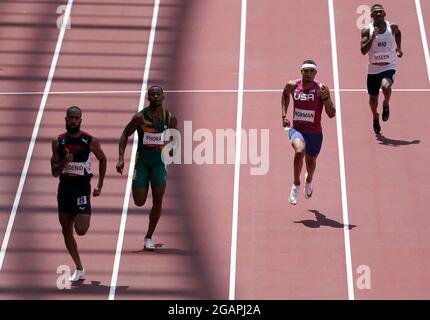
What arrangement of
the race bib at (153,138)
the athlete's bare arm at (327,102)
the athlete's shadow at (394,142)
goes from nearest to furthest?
the race bib at (153,138) → the athlete's bare arm at (327,102) → the athlete's shadow at (394,142)

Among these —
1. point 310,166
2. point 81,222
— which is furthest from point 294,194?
point 81,222

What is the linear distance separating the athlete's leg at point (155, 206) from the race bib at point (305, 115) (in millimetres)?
A: 2029

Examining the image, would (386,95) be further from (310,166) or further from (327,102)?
(327,102)

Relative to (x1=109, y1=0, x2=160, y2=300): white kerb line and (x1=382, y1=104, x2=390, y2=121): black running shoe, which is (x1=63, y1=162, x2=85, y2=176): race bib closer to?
(x1=109, y1=0, x2=160, y2=300): white kerb line

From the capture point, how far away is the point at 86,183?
17312mm

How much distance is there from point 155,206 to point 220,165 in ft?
9.86

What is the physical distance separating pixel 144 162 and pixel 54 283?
1681 millimetres

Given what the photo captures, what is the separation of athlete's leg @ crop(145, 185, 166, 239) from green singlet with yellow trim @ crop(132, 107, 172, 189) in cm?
6

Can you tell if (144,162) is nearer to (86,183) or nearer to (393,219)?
(86,183)

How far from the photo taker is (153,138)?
59.5 feet

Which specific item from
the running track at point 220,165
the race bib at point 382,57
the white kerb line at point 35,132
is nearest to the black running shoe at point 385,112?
the running track at point 220,165

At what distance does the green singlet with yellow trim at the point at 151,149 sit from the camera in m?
18.1
